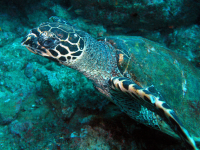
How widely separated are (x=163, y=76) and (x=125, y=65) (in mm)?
572

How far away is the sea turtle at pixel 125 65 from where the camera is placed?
149cm

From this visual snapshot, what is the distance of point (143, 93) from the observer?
3.43 feet

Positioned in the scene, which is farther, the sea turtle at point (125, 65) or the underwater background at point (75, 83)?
the underwater background at point (75, 83)

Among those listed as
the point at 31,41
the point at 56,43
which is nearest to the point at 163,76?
the point at 56,43

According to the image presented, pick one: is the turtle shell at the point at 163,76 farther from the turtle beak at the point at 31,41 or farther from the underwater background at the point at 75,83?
the turtle beak at the point at 31,41

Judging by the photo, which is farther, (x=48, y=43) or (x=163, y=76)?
(x=163, y=76)

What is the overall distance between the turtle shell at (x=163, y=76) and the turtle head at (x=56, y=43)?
63 cm

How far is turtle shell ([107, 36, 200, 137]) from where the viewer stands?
1604 mm

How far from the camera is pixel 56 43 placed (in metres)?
1.49

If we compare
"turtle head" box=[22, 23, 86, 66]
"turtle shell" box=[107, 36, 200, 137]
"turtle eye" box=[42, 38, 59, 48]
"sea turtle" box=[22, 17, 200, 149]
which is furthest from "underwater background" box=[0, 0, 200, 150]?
"turtle eye" box=[42, 38, 59, 48]

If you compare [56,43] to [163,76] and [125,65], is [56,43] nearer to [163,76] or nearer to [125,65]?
[125,65]

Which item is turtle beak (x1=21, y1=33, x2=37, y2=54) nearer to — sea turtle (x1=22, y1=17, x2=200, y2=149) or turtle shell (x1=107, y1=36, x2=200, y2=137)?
sea turtle (x1=22, y1=17, x2=200, y2=149)

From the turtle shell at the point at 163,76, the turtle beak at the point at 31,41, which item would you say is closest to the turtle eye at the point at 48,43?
the turtle beak at the point at 31,41

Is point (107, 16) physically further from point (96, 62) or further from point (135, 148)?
point (135, 148)
